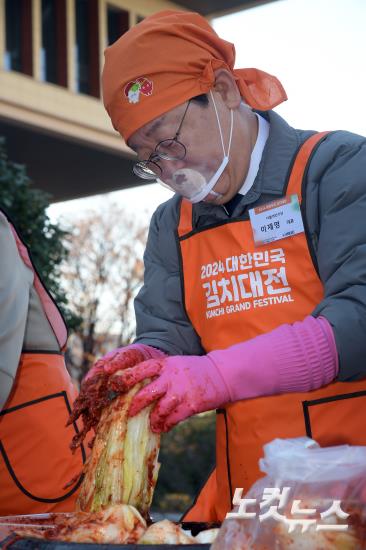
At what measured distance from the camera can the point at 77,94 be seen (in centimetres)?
1561

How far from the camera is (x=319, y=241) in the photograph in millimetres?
2145

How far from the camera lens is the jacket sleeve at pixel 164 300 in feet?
8.32

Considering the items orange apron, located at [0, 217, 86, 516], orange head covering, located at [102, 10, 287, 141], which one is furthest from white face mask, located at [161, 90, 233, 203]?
orange apron, located at [0, 217, 86, 516]

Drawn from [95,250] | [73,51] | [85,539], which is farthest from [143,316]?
[95,250]

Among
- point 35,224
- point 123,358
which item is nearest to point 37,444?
point 123,358

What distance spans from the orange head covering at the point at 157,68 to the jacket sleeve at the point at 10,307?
779 millimetres

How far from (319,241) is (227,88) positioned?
541mm

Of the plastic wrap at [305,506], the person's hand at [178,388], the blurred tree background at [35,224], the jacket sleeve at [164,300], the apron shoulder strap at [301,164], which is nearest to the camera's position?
the plastic wrap at [305,506]

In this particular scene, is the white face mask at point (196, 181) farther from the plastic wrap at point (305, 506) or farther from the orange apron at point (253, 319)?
the plastic wrap at point (305, 506)

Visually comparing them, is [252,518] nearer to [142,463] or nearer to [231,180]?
[142,463]

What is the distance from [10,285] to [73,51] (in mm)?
13792

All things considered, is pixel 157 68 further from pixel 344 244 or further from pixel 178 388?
pixel 178 388

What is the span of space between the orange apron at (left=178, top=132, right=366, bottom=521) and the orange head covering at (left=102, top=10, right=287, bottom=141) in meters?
0.36

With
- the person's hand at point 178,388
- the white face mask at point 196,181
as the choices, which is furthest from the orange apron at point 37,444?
the person's hand at point 178,388
